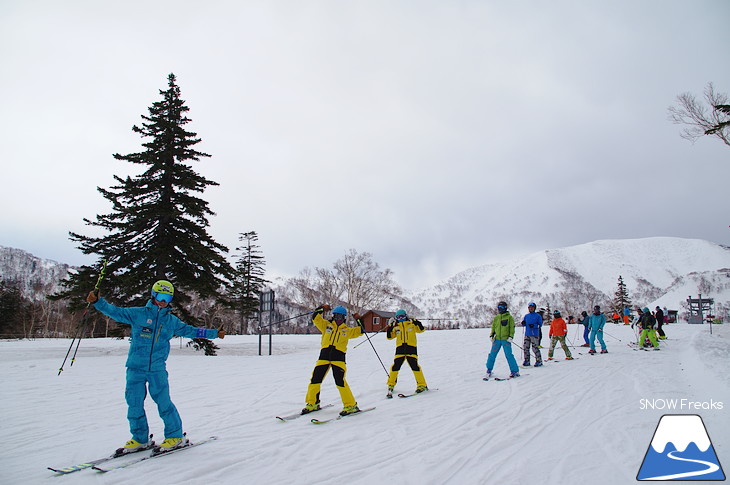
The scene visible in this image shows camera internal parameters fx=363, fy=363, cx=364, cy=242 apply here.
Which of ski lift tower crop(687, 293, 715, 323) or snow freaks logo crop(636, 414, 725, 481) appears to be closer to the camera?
snow freaks logo crop(636, 414, 725, 481)

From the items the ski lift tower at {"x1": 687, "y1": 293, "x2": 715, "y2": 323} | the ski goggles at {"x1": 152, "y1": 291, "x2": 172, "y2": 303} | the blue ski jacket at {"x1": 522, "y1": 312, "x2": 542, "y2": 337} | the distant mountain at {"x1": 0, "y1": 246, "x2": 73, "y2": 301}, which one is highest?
the distant mountain at {"x1": 0, "y1": 246, "x2": 73, "y2": 301}

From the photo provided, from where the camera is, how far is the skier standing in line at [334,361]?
22.6 feet

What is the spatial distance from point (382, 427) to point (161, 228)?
16613 mm

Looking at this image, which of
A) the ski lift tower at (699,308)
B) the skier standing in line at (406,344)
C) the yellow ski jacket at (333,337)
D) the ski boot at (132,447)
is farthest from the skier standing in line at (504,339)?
the ski lift tower at (699,308)

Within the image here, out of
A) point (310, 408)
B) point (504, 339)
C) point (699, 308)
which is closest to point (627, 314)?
point (504, 339)

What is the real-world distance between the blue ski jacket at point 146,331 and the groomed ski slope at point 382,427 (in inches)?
48.8

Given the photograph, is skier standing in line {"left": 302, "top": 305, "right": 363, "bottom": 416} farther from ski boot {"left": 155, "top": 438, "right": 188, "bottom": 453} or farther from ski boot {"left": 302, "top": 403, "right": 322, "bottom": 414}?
ski boot {"left": 155, "top": 438, "right": 188, "bottom": 453}

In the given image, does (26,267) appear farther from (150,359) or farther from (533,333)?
(533,333)

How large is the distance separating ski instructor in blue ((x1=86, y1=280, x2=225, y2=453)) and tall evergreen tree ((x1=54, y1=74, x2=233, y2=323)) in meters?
13.9

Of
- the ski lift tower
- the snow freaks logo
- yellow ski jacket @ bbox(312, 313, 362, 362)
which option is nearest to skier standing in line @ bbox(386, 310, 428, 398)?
yellow ski jacket @ bbox(312, 313, 362, 362)

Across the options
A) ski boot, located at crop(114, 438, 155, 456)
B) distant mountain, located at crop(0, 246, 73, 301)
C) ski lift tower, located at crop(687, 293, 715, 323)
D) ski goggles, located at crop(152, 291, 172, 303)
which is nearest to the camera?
ski boot, located at crop(114, 438, 155, 456)

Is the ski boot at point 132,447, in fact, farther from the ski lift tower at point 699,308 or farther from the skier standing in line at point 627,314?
the ski lift tower at point 699,308

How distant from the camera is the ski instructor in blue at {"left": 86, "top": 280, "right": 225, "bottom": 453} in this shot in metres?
4.87

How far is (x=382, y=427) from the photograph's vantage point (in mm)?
6074
